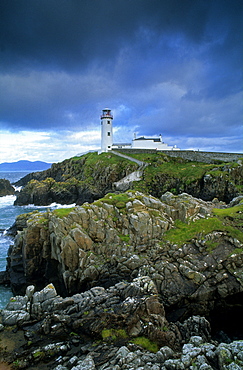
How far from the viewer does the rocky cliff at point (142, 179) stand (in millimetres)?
48844

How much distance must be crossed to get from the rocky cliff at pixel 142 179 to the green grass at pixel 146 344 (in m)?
38.3

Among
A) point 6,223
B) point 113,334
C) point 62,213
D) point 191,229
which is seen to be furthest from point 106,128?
point 113,334

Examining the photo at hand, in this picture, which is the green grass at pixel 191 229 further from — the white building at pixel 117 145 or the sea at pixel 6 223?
the white building at pixel 117 145

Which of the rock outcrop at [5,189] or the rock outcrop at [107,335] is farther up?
the rock outcrop at [5,189]

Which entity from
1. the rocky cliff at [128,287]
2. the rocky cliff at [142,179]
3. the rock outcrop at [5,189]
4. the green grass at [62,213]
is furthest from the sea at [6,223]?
the green grass at [62,213]

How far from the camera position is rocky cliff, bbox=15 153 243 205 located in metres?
48.8

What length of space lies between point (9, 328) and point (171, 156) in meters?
64.7

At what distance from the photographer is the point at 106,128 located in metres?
85.1

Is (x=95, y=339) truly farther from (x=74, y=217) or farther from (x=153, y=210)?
(x=153, y=210)

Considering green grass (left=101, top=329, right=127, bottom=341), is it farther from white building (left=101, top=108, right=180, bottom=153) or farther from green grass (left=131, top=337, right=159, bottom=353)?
white building (left=101, top=108, right=180, bottom=153)

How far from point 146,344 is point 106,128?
78.7m

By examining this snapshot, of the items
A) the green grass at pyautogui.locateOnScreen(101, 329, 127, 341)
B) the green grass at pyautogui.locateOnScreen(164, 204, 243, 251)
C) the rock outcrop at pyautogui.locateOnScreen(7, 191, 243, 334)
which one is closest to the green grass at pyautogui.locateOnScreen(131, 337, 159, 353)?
the green grass at pyautogui.locateOnScreen(101, 329, 127, 341)

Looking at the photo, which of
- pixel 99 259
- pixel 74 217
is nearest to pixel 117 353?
pixel 99 259

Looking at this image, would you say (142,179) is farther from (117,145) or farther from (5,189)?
(5,189)
